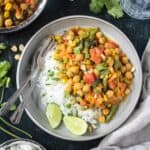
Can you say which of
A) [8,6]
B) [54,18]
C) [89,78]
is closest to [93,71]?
[89,78]

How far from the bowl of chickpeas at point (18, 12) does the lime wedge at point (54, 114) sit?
0.28m

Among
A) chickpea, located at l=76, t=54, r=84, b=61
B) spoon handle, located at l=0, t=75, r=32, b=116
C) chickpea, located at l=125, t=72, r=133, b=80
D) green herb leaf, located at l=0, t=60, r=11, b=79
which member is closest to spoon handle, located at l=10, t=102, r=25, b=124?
spoon handle, located at l=0, t=75, r=32, b=116

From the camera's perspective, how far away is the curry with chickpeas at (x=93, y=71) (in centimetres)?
185

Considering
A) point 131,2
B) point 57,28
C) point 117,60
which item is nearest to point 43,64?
point 57,28

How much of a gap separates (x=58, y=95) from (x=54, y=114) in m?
0.07

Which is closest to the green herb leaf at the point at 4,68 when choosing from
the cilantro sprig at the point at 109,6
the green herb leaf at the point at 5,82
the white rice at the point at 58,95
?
the green herb leaf at the point at 5,82

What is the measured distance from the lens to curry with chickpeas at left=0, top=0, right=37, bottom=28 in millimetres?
1886

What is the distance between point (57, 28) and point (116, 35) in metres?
0.20

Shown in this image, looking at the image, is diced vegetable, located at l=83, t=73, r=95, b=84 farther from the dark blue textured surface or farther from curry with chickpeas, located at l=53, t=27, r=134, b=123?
the dark blue textured surface

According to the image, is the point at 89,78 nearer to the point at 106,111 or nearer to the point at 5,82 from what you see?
the point at 106,111

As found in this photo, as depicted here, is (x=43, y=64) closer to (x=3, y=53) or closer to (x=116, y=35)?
(x=3, y=53)

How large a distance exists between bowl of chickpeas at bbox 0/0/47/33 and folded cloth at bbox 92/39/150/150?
1.29 feet

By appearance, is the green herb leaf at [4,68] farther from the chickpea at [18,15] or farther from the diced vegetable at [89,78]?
the diced vegetable at [89,78]

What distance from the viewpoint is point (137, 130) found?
185 centimetres
